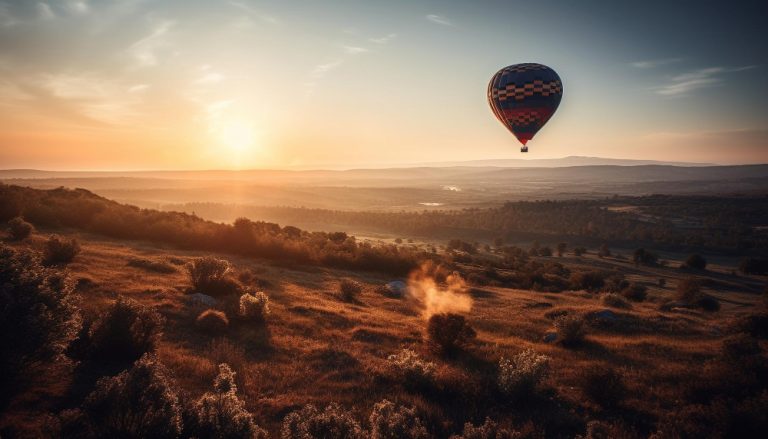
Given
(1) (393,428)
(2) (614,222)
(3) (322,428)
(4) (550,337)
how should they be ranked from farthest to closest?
Result: (2) (614,222) → (4) (550,337) → (1) (393,428) → (3) (322,428)

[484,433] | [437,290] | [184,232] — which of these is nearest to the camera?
[484,433]

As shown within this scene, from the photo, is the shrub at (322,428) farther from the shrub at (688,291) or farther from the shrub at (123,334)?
the shrub at (688,291)

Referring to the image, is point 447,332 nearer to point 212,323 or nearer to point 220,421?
point 212,323

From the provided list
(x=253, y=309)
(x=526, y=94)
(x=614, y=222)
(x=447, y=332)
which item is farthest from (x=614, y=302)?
(x=614, y=222)

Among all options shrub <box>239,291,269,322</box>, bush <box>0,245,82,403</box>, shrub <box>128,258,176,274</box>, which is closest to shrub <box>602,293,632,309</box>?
shrub <box>239,291,269,322</box>

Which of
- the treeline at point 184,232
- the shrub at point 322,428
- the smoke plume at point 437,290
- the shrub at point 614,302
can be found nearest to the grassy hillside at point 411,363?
the smoke plume at point 437,290

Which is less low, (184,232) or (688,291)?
(184,232)

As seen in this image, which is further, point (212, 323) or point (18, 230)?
point (18, 230)

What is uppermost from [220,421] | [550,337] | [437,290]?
[220,421]
